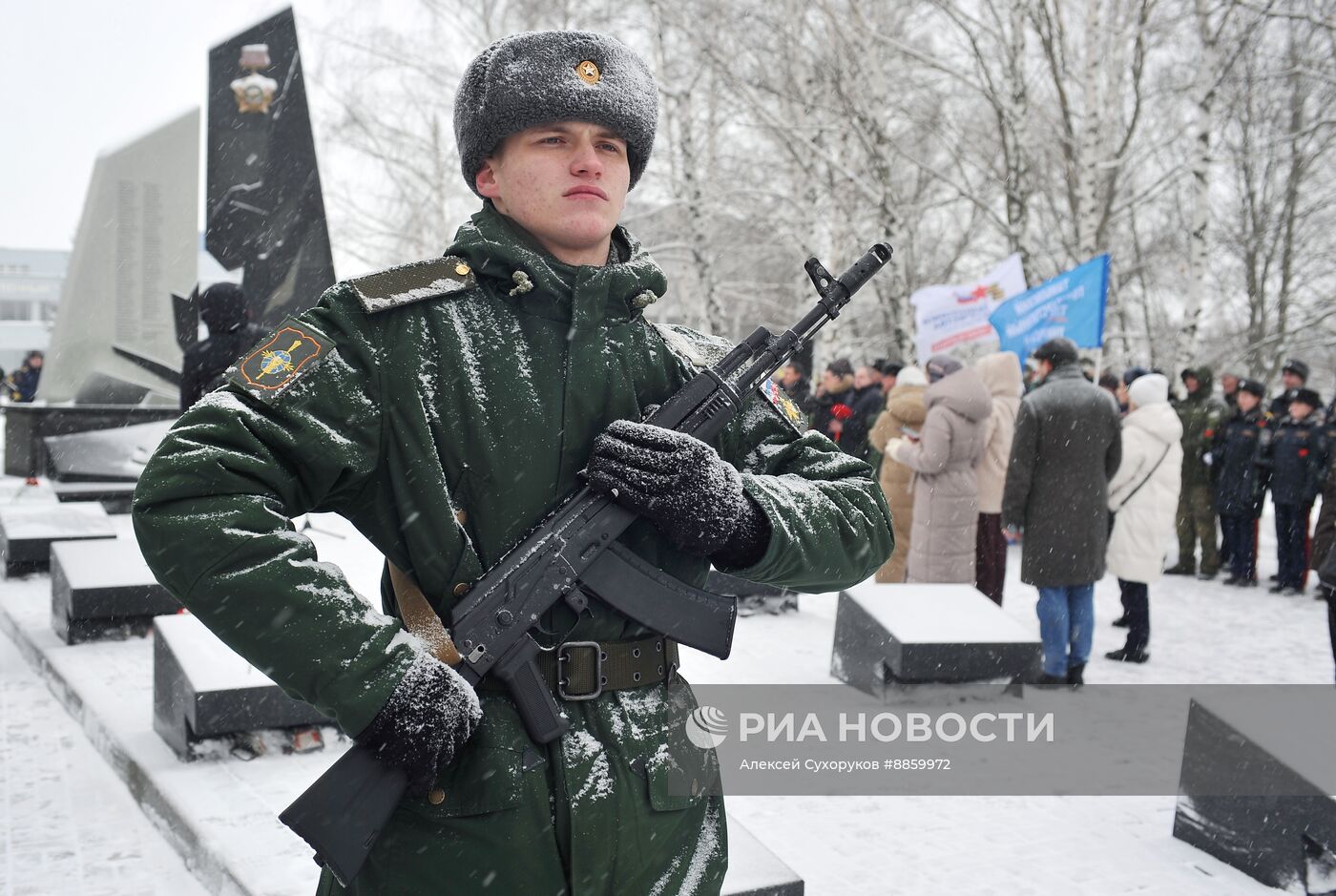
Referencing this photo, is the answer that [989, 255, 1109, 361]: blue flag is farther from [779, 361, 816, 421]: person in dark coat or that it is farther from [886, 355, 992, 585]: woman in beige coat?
[886, 355, 992, 585]: woman in beige coat

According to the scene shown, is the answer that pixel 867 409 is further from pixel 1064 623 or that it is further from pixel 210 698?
pixel 210 698

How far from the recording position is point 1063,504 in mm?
6371

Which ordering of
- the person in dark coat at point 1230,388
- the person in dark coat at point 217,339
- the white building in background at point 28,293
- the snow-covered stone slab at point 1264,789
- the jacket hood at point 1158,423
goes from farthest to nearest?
the white building in background at point 28,293 < the person in dark coat at point 1230,388 < the jacket hood at point 1158,423 < the person in dark coat at point 217,339 < the snow-covered stone slab at point 1264,789

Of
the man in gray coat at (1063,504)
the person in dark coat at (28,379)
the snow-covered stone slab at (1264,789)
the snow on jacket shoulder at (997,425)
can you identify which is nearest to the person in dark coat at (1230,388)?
the snow on jacket shoulder at (997,425)

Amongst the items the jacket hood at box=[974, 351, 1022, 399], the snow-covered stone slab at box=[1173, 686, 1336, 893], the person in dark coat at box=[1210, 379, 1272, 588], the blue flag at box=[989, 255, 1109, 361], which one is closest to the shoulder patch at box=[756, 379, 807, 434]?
the snow-covered stone slab at box=[1173, 686, 1336, 893]

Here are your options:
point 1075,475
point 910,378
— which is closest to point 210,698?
point 1075,475

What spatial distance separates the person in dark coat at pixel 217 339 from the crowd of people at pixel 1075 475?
421 centimetres

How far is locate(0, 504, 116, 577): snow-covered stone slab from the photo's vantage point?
28.3 feet

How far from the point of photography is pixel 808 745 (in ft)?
17.6

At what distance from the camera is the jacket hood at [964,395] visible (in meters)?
7.20

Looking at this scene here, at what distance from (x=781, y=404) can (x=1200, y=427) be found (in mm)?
9435

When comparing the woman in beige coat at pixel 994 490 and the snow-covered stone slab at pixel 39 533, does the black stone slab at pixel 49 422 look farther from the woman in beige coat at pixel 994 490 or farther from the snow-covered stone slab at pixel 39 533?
the woman in beige coat at pixel 994 490

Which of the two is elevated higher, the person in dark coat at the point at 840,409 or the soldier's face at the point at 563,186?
the soldier's face at the point at 563,186

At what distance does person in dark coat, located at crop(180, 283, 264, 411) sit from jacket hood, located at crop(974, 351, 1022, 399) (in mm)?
5057
